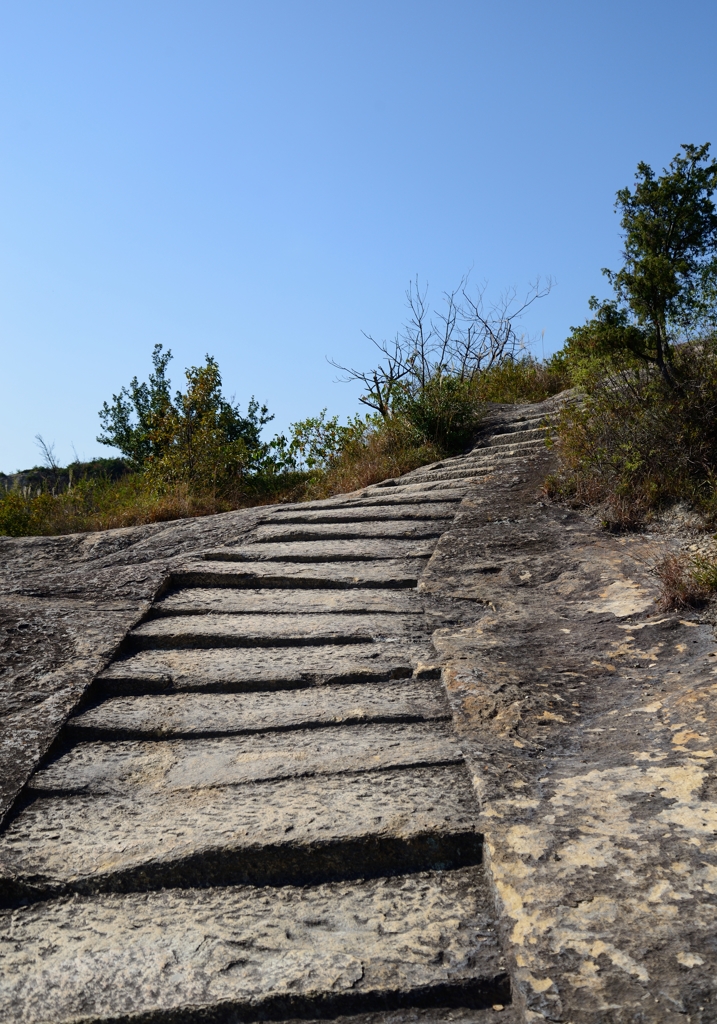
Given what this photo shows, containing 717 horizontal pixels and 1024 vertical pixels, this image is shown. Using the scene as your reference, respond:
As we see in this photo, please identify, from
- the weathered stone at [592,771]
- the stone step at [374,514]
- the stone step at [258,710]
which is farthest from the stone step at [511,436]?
the stone step at [258,710]

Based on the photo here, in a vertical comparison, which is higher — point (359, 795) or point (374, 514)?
point (374, 514)

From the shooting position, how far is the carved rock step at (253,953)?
1654 mm

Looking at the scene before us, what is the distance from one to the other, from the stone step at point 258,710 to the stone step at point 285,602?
2.32ft

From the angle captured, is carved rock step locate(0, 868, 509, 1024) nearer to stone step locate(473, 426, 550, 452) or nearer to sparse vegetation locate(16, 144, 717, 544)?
sparse vegetation locate(16, 144, 717, 544)

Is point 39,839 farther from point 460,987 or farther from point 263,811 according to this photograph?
point 460,987

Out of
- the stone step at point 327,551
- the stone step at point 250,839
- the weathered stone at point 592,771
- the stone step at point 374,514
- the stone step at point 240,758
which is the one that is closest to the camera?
the weathered stone at point 592,771

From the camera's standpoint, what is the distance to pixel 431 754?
2.42 meters

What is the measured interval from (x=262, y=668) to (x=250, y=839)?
3.38 ft

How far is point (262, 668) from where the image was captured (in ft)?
10.1

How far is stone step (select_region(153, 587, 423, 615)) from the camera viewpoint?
3639mm

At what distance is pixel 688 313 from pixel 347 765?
4114mm

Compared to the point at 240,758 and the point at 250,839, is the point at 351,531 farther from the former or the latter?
the point at 250,839

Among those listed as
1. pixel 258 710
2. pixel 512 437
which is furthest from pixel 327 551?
pixel 512 437

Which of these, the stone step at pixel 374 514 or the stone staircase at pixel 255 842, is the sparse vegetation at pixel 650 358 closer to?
the stone step at pixel 374 514
